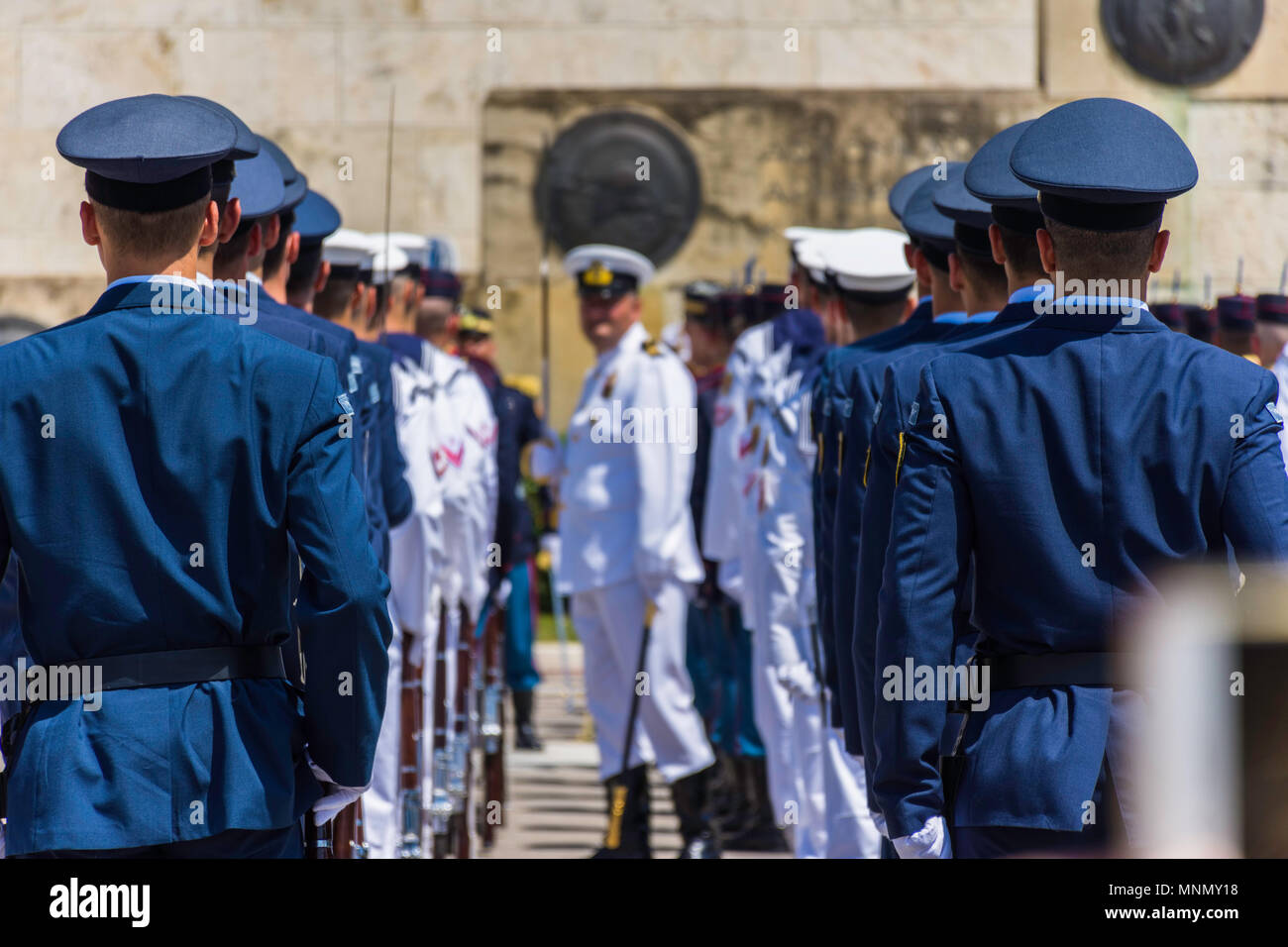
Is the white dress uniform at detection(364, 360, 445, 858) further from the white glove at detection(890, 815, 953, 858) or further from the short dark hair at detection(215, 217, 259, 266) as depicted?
the white glove at detection(890, 815, 953, 858)

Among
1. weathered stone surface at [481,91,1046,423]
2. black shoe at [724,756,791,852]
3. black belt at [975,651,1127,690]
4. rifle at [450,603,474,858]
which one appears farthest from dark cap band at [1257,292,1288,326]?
weathered stone surface at [481,91,1046,423]

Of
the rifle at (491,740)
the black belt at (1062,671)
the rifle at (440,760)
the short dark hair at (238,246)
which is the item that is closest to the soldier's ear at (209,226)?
the short dark hair at (238,246)

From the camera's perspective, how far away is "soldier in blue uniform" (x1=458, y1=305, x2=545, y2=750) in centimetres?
970

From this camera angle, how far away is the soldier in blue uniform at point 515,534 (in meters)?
9.70

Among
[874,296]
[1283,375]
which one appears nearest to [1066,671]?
[874,296]

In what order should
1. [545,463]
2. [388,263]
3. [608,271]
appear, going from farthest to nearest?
[545,463], [608,271], [388,263]

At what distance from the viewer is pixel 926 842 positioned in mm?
3086

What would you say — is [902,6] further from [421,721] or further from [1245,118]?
[421,721]

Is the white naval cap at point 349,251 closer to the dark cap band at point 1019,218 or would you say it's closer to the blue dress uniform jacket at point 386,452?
the blue dress uniform jacket at point 386,452

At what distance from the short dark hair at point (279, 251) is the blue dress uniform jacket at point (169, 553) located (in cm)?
170

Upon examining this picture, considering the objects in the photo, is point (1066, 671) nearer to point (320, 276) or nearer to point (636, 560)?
point (320, 276)

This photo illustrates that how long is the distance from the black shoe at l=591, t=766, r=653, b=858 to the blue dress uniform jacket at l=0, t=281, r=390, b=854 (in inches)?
172

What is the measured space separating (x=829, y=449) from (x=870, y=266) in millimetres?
1151

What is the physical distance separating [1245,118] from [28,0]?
8730mm
